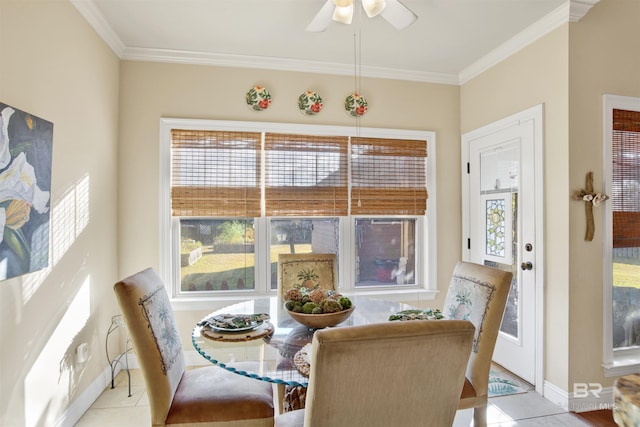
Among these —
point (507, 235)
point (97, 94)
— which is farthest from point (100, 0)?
point (507, 235)

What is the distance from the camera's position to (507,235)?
2742 millimetres

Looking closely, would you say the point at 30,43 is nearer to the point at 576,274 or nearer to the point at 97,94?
the point at 97,94

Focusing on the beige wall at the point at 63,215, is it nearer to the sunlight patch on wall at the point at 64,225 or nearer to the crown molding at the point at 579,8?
the sunlight patch on wall at the point at 64,225

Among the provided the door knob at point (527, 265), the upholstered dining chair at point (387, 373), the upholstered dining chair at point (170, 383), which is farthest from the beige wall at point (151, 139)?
the upholstered dining chair at point (387, 373)

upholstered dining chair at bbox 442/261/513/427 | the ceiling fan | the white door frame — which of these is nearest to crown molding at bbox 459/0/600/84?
the white door frame

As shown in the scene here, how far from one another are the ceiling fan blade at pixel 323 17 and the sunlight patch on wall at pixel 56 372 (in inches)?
88.4

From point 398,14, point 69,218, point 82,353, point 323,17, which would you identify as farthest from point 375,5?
point 82,353

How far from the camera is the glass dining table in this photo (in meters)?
1.28

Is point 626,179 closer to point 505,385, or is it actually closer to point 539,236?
point 539,236

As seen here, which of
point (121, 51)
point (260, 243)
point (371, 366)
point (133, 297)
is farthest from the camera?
point (260, 243)

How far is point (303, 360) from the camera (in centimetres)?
131

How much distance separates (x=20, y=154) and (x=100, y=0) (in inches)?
48.6

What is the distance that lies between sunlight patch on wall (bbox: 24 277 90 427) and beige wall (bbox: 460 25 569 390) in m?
3.14

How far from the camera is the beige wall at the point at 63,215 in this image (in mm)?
1568
